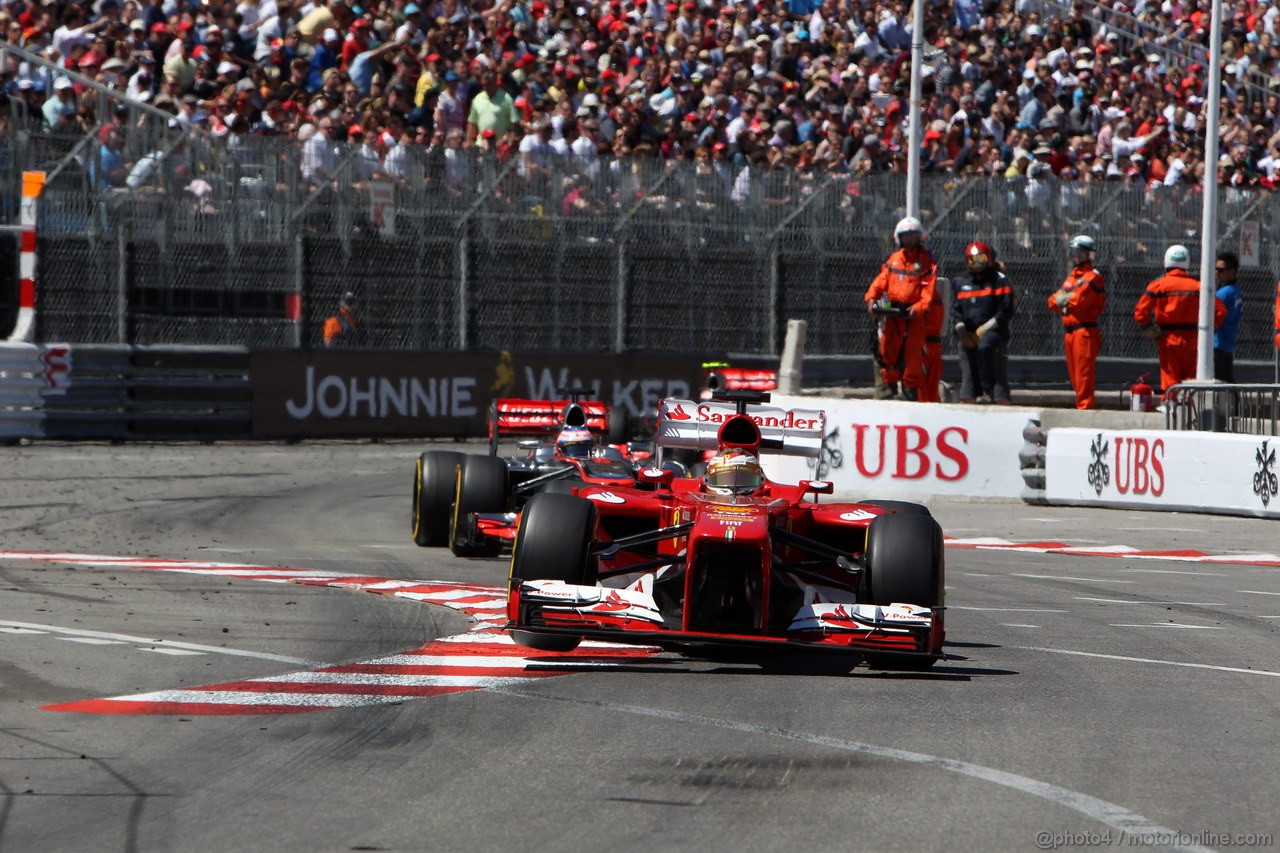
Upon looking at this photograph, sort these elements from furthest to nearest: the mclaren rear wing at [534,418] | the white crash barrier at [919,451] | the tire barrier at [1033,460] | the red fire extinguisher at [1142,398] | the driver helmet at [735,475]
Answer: the red fire extinguisher at [1142,398] < the white crash barrier at [919,451] < the tire barrier at [1033,460] < the mclaren rear wing at [534,418] < the driver helmet at [735,475]

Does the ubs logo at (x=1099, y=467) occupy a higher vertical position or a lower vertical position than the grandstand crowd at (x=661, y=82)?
lower

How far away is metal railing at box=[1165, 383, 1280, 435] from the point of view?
1614 centimetres

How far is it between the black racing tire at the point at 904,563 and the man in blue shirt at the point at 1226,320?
12265mm

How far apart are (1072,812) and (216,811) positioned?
241 cm

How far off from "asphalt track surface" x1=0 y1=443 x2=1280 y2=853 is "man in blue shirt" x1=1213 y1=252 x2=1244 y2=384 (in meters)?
8.45

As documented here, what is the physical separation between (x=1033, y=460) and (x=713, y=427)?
24.6ft

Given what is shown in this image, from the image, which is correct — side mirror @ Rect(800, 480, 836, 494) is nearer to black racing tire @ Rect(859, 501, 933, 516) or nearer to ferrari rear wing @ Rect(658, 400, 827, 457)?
black racing tire @ Rect(859, 501, 933, 516)

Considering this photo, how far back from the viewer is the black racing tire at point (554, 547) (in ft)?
27.5

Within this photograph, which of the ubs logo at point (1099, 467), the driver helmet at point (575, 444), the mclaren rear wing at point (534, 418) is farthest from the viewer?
Answer: the ubs logo at point (1099, 467)

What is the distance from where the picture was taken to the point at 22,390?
2008 centimetres

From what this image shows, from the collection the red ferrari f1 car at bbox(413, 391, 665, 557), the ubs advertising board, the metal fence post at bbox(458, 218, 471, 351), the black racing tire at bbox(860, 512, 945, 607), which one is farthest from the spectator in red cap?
the black racing tire at bbox(860, 512, 945, 607)

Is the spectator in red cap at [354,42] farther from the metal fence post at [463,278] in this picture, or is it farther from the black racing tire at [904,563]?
the black racing tire at [904,563]

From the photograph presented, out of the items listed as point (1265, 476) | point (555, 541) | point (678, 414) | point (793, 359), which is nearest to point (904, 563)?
point (555, 541)

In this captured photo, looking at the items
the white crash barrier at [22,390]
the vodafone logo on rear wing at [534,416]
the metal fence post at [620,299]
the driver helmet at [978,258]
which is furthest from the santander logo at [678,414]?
the metal fence post at [620,299]
